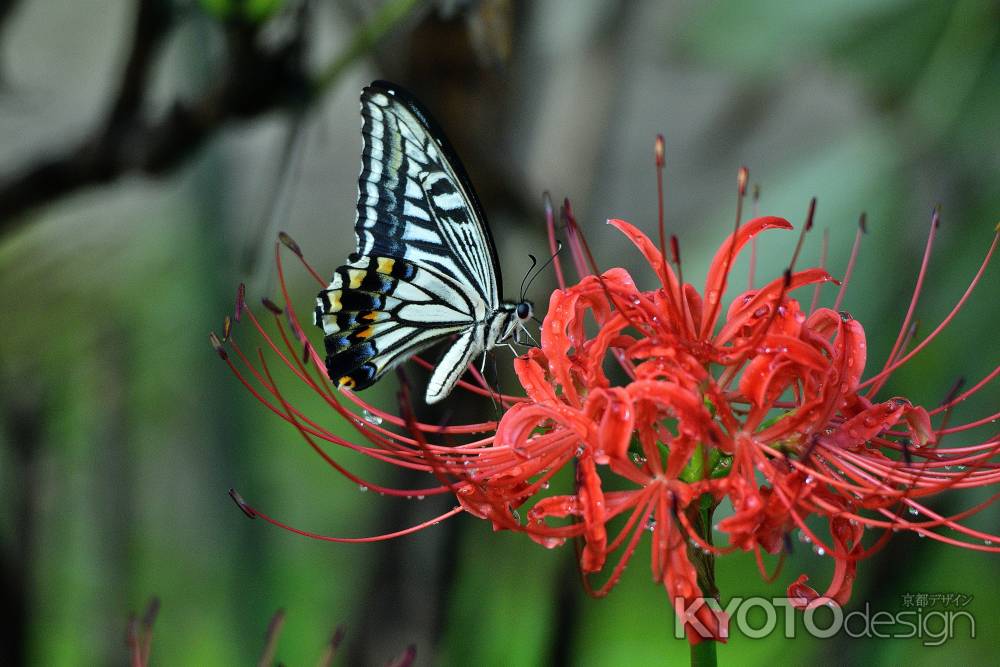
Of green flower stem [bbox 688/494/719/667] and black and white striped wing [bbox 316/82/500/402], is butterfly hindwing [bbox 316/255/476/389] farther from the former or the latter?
green flower stem [bbox 688/494/719/667]

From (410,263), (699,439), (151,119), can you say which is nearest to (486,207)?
(410,263)

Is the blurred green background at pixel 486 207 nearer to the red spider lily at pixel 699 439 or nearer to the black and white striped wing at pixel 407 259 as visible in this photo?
the black and white striped wing at pixel 407 259

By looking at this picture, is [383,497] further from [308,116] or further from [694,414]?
[694,414]

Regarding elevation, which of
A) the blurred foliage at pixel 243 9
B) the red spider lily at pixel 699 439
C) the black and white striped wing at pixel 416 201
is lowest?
the red spider lily at pixel 699 439

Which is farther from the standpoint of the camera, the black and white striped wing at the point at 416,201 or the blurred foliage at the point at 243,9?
the blurred foliage at the point at 243,9

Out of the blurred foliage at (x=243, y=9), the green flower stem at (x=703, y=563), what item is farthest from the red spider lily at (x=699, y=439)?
the blurred foliage at (x=243, y=9)

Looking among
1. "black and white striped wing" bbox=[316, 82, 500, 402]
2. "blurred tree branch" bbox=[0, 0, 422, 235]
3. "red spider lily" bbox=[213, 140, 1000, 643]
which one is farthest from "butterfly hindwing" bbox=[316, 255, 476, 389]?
"blurred tree branch" bbox=[0, 0, 422, 235]

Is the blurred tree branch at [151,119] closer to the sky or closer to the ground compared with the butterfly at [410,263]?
closer to the sky
